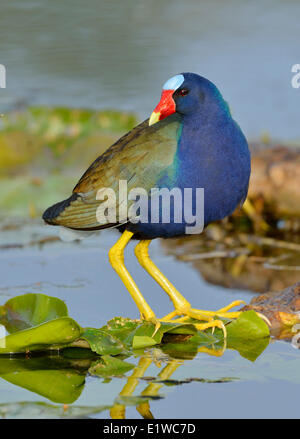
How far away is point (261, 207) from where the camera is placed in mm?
5074

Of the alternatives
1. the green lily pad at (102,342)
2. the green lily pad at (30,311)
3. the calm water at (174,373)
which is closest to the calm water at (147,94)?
the calm water at (174,373)

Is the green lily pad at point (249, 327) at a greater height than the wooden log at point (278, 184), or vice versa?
the wooden log at point (278, 184)

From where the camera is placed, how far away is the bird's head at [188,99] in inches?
124

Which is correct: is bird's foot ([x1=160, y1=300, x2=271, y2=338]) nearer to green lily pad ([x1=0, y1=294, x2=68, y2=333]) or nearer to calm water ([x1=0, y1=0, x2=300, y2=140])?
green lily pad ([x1=0, y1=294, x2=68, y2=333])

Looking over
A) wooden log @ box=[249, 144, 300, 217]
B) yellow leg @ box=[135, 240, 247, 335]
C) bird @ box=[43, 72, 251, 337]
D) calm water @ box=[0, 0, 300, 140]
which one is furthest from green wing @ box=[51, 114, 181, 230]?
calm water @ box=[0, 0, 300, 140]

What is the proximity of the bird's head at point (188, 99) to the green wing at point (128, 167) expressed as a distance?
61mm

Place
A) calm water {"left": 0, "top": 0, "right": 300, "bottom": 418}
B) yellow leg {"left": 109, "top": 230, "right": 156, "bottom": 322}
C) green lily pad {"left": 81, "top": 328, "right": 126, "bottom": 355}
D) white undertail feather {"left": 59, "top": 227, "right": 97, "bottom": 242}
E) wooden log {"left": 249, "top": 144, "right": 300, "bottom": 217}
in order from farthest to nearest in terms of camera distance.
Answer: wooden log {"left": 249, "top": 144, "right": 300, "bottom": 217}
white undertail feather {"left": 59, "top": 227, "right": 97, "bottom": 242}
yellow leg {"left": 109, "top": 230, "right": 156, "bottom": 322}
green lily pad {"left": 81, "top": 328, "right": 126, "bottom": 355}
calm water {"left": 0, "top": 0, "right": 300, "bottom": 418}

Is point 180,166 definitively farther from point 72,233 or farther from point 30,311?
point 30,311

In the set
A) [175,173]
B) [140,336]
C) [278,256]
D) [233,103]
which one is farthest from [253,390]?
[233,103]

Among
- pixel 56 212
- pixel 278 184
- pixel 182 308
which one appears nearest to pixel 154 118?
pixel 56 212

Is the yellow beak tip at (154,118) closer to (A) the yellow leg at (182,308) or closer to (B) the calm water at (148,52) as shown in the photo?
(A) the yellow leg at (182,308)

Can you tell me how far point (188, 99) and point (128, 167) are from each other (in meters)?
0.33

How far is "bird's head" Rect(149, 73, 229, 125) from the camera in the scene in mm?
3141
